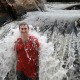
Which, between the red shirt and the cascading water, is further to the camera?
the cascading water

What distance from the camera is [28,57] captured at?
655 centimetres

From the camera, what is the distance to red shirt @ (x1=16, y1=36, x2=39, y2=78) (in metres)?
6.54

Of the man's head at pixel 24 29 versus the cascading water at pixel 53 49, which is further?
the cascading water at pixel 53 49

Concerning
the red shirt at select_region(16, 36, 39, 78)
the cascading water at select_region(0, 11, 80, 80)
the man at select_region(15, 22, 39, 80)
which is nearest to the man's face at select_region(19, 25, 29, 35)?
the man at select_region(15, 22, 39, 80)

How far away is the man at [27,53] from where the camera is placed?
6.54 meters

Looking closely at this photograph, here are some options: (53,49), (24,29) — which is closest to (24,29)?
(24,29)

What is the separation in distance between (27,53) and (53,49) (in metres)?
1.10

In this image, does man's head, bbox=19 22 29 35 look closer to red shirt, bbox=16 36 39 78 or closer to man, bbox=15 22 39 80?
man, bbox=15 22 39 80

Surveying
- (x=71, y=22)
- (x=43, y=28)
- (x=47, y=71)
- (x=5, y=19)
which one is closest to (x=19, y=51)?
(x=47, y=71)

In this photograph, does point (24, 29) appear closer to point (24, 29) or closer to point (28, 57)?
point (24, 29)

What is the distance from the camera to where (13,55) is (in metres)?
6.90

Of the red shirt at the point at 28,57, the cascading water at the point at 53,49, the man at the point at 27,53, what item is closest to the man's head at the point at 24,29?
the man at the point at 27,53

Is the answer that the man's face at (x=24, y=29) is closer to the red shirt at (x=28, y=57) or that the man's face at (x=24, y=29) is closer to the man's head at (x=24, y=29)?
the man's head at (x=24, y=29)

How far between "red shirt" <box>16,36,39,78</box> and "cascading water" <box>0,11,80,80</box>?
0.66ft
